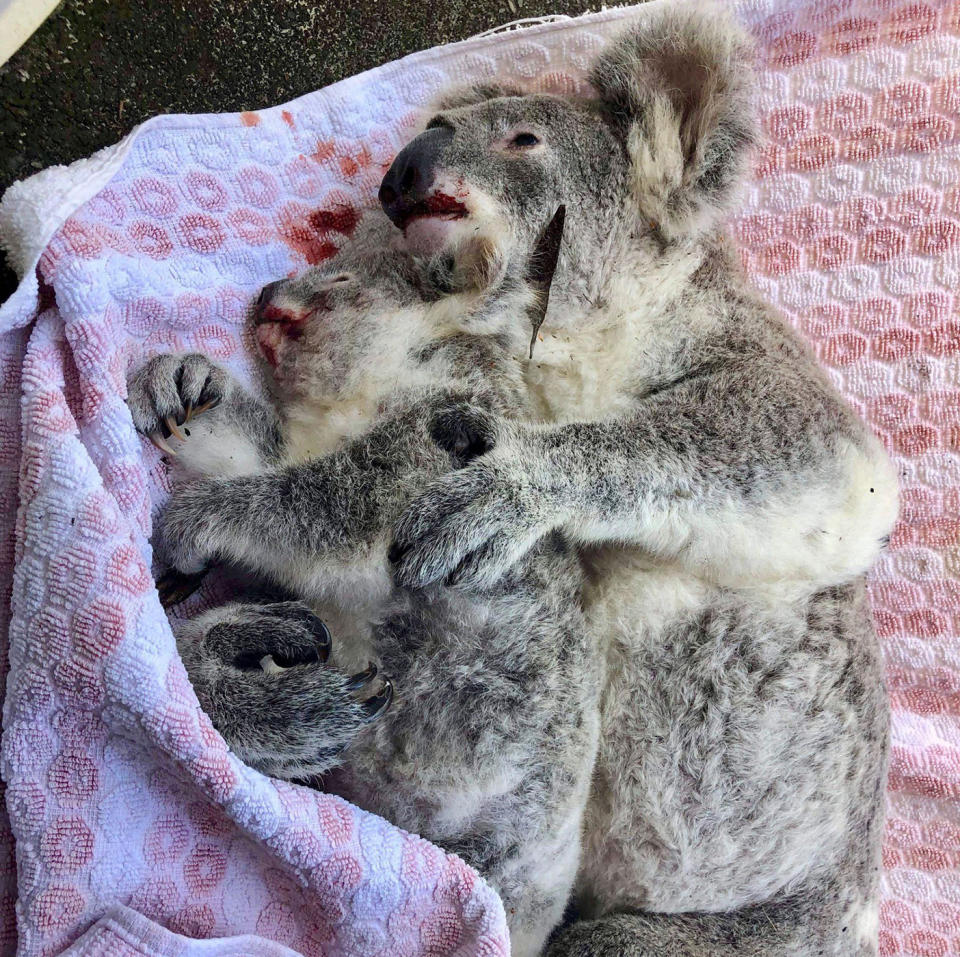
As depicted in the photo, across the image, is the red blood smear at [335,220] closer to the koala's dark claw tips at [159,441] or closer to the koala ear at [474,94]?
the koala ear at [474,94]

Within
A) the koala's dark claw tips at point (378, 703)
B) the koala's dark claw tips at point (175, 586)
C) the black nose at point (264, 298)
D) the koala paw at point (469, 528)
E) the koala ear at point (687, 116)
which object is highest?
the koala ear at point (687, 116)

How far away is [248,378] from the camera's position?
191 centimetres

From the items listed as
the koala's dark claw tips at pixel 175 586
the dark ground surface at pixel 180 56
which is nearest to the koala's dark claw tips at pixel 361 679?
the koala's dark claw tips at pixel 175 586

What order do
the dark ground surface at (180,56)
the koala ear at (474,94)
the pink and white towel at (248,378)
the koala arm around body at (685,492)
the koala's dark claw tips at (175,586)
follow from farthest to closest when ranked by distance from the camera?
the koala ear at (474,94)
the dark ground surface at (180,56)
the koala's dark claw tips at (175,586)
the koala arm around body at (685,492)
the pink and white towel at (248,378)

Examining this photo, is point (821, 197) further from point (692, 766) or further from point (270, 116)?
point (692, 766)

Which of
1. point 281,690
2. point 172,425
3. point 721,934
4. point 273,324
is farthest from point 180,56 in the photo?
point 721,934

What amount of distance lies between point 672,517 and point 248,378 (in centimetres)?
96

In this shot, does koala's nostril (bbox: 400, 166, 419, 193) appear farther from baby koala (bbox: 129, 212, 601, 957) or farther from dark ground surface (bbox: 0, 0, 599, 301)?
dark ground surface (bbox: 0, 0, 599, 301)

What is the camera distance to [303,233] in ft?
6.83

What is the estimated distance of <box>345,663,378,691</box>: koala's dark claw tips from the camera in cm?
142

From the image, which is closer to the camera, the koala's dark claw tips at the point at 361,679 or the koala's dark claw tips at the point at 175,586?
the koala's dark claw tips at the point at 361,679

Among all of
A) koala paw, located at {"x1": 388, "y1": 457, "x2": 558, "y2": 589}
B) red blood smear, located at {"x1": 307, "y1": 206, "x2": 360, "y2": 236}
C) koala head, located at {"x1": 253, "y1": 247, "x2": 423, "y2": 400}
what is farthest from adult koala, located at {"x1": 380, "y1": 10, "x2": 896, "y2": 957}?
red blood smear, located at {"x1": 307, "y1": 206, "x2": 360, "y2": 236}

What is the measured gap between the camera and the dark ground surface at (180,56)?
1.70m

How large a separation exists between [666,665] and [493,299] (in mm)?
741
